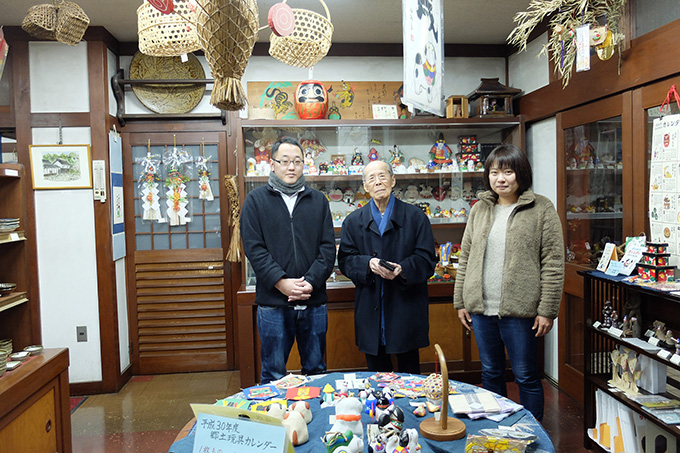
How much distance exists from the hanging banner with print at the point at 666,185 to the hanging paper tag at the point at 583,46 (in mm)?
477

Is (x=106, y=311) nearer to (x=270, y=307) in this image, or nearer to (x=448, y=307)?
(x=270, y=307)

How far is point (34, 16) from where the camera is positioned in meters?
2.44

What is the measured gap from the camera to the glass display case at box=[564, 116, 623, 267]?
9.14 ft

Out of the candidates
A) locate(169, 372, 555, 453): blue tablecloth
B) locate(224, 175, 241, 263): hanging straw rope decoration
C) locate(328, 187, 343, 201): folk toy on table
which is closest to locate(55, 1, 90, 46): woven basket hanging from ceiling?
locate(224, 175, 241, 263): hanging straw rope decoration

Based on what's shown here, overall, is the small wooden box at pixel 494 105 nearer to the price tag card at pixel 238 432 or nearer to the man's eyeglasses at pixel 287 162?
the man's eyeglasses at pixel 287 162

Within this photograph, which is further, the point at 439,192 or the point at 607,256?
the point at 439,192

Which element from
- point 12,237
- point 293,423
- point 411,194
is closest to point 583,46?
point 411,194

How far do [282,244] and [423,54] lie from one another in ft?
3.91

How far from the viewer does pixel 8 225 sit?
2449 mm

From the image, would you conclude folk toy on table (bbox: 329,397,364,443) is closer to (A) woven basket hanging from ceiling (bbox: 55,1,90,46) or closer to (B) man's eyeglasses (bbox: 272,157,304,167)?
(B) man's eyeglasses (bbox: 272,157,304,167)

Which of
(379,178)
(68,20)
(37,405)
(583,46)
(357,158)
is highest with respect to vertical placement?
(68,20)

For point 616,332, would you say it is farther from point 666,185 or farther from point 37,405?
point 37,405

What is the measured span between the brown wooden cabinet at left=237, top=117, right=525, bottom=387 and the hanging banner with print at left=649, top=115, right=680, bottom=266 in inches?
57.8

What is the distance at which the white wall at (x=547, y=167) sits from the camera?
138 inches
